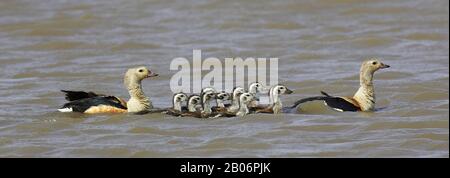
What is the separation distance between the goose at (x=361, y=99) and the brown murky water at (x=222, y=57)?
15 centimetres

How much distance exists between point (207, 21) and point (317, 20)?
1.62 metres

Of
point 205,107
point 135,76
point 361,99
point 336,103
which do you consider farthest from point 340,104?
point 135,76

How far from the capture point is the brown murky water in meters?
11.1

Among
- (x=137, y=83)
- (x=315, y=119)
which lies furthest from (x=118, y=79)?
(x=315, y=119)

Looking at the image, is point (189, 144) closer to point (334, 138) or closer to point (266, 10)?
point (334, 138)

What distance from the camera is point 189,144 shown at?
36.5 feet

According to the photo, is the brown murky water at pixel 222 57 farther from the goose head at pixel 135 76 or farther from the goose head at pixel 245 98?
the goose head at pixel 135 76

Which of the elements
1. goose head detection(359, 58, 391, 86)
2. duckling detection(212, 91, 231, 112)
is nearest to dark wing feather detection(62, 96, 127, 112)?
duckling detection(212, 91, 231, 112)

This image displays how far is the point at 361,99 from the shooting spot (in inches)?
506

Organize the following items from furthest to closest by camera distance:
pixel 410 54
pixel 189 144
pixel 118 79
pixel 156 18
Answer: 1. pixel 156 18
2. pixel 410 54
3. pixel 118 79
4. pixel 189 144

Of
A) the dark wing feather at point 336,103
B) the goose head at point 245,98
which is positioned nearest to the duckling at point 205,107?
the goose head at point 245,98

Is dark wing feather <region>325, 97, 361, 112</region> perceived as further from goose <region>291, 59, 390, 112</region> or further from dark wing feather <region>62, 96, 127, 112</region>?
dark wing feather <region>62, 96, 127, 112</region>

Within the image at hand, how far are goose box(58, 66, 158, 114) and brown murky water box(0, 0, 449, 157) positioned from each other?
4.4 inches

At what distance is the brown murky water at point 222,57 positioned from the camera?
36.6 feet
